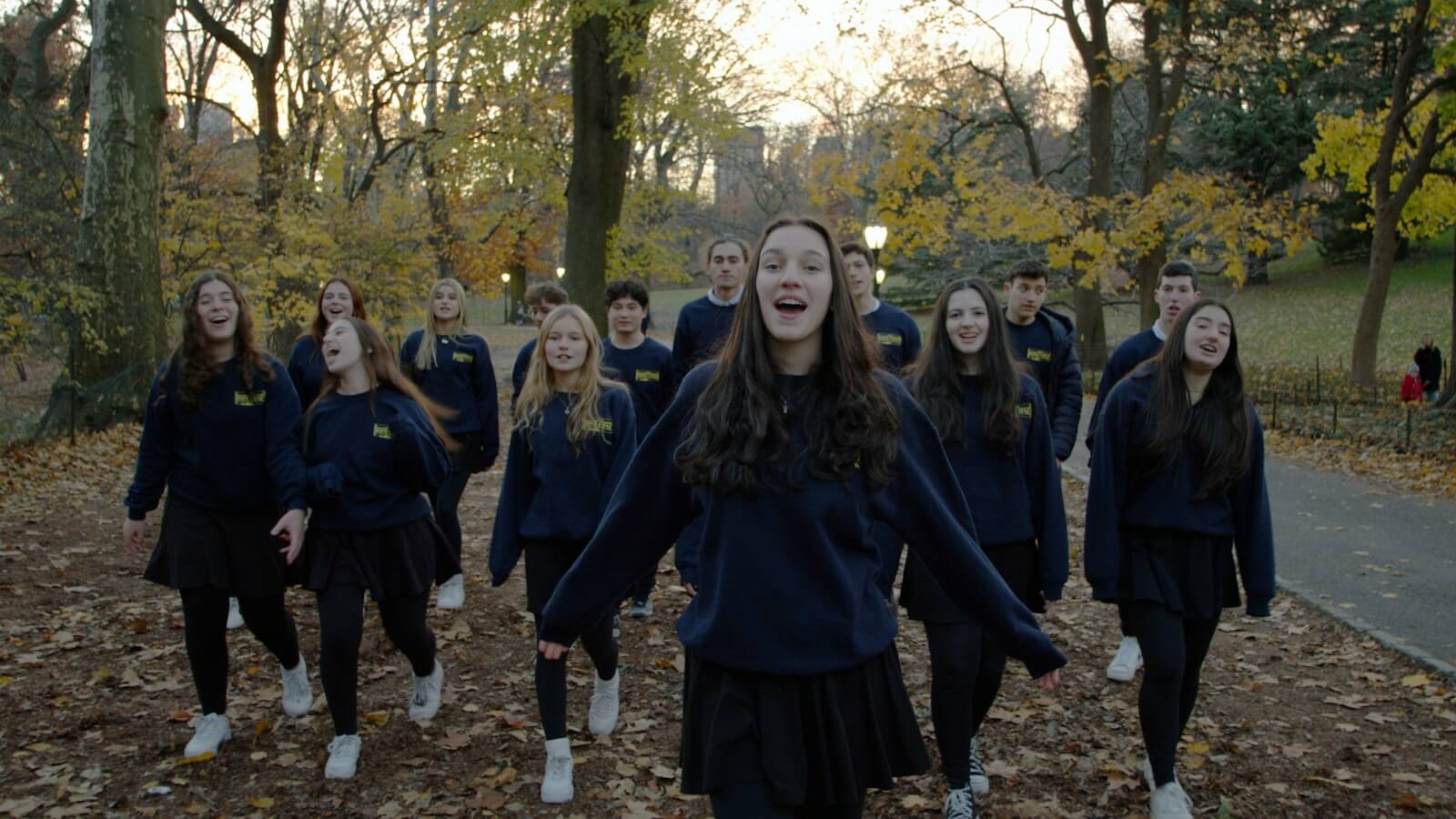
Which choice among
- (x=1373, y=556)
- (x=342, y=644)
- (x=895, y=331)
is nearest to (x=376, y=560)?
(x=342, y=644)

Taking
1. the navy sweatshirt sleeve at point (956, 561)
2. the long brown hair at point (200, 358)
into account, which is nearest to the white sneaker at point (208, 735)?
the long brown hair at point (200, 358)

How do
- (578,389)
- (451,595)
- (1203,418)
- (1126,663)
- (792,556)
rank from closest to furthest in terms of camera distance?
(792,556), (1203,418), (578,389), (1126,663), (451,595)

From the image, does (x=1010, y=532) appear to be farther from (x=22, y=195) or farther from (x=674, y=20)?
(x=22, y=195)

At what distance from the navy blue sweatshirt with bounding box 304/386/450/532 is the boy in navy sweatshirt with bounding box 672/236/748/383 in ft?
7.17

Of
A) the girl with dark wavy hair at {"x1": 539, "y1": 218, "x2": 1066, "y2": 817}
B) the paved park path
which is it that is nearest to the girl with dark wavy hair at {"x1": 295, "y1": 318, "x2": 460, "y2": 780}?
the girl with dark wavy hair at {"x1": 539, "y1": 218, "x2": 1066, "y2": 817}

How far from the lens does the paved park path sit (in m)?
6.99

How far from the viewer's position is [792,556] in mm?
2510

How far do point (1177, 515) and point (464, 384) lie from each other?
15.4 feet

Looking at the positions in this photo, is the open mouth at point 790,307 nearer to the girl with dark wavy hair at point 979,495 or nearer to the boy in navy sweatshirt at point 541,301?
the girl with dark wavy hair at point 979,495

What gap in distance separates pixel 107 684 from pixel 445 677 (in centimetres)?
172

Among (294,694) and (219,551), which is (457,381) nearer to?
(294,694)

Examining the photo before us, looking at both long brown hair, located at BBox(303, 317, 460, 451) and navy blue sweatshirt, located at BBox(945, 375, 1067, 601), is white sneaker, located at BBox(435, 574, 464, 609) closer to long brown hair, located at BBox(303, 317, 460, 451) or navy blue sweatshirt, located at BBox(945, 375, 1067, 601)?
long brown hair, located at BBox(303, 317, 460, 451)

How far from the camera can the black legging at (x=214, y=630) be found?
15.5ft

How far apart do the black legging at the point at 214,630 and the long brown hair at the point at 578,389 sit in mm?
1396
